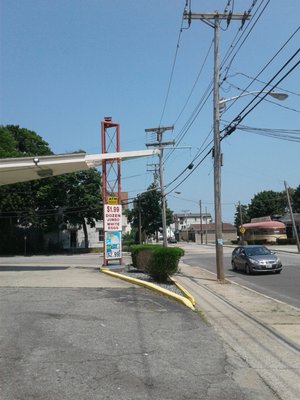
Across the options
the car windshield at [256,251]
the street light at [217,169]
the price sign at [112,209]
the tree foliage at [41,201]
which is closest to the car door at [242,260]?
the car windshield at [256,251]

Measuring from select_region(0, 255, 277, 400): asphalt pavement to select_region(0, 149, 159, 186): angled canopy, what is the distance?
10243 mm

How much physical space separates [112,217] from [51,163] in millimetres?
3577

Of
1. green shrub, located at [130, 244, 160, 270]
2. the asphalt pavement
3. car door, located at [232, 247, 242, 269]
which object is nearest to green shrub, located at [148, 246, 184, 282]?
green shrub, located at [130, 244, 160, 270]

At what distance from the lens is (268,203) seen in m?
107

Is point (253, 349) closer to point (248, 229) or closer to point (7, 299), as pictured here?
point (7, 299)

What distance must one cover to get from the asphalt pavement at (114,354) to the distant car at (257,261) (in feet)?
41.6

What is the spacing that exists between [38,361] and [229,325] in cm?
482

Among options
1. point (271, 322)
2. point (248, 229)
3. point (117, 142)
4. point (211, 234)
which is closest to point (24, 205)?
point (117, 142)

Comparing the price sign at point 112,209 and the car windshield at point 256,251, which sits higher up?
the price sign at point 112,209

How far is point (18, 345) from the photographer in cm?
736

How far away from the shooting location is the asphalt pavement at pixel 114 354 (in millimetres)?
5625

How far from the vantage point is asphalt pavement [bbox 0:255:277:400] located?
5.62 metres

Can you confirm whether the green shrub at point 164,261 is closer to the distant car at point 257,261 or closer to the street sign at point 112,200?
the street sign at point 112,200

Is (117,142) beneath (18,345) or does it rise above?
above
